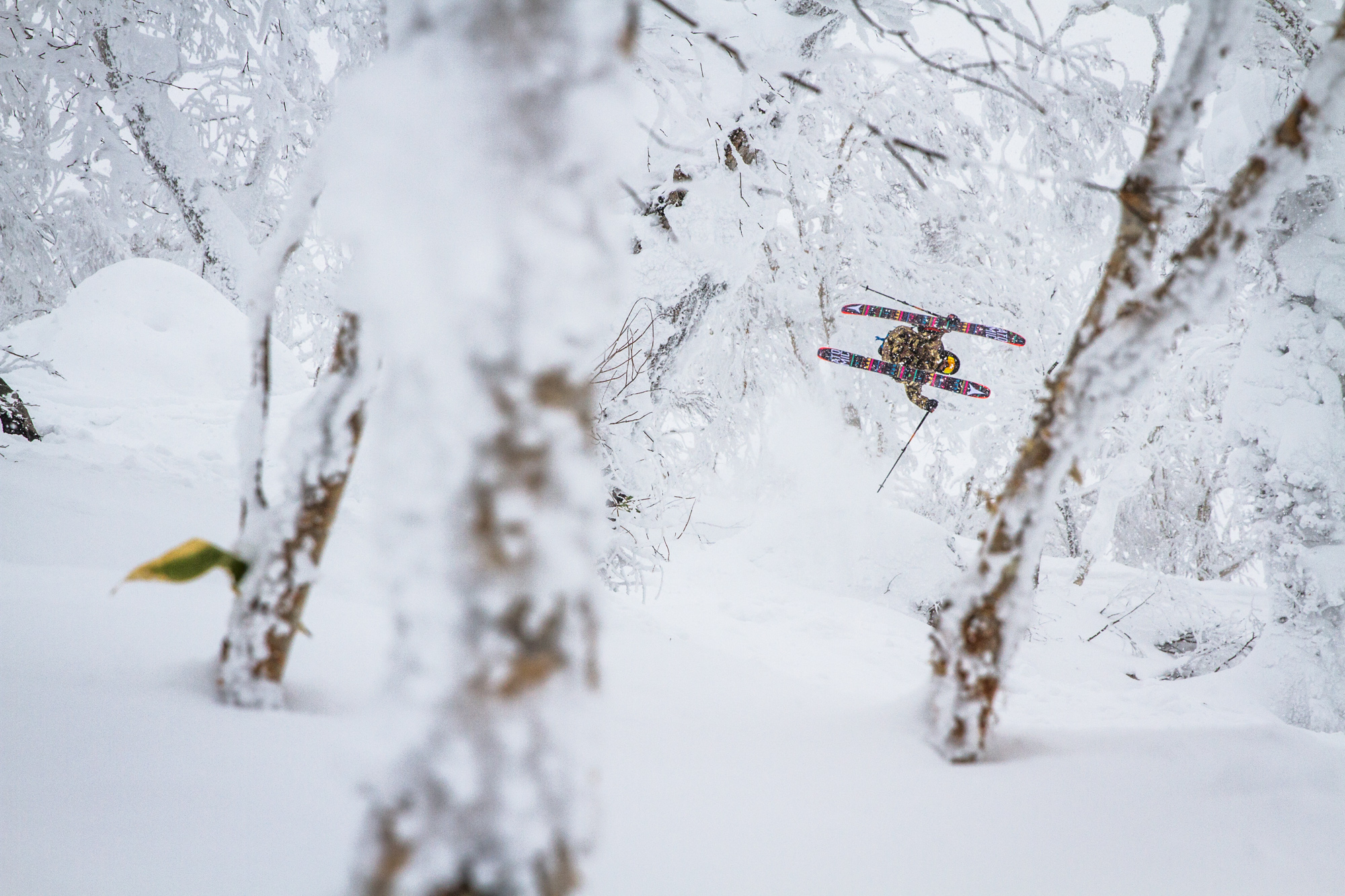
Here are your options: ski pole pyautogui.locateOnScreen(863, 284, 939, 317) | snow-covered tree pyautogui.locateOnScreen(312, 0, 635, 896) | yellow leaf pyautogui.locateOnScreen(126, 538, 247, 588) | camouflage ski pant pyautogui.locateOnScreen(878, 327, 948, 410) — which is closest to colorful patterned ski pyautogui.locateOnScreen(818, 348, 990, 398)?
camouflage ski pant pyautogui.locateOnScreen(878, 327, 948, 410)

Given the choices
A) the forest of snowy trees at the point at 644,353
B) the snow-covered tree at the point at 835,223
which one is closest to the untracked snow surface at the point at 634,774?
the forest of snowy trees at the point at 644,353

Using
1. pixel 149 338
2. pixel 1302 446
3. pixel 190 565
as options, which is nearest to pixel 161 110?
pixel 149 338

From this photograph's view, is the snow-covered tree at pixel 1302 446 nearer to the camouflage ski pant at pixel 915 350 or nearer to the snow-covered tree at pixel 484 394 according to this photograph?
the camouflage ski pant at pixel 915 350

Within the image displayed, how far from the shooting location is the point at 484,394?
0.70m

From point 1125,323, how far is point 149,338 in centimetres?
817

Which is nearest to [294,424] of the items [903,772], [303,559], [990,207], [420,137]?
[303,559]

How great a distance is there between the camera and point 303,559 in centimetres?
134

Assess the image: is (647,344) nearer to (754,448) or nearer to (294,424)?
(294,424)

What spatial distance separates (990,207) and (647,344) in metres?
4.76

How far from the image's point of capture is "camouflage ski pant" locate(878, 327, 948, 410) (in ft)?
18.5

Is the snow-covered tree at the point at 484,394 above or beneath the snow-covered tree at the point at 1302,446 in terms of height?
beneath

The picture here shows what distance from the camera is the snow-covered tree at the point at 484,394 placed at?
67 cm

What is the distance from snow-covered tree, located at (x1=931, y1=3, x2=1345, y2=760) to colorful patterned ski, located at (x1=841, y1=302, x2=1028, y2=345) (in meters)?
3.46

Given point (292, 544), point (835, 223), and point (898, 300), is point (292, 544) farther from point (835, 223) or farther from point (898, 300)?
point (835, 223)
